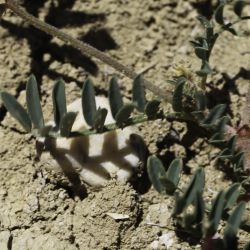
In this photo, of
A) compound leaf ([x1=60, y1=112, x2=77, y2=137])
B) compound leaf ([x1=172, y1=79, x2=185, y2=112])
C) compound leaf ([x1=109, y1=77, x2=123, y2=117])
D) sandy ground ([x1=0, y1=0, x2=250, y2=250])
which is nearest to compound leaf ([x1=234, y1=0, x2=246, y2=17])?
sandy ground ([x1=0, y1=0, x2=250, y2=250])

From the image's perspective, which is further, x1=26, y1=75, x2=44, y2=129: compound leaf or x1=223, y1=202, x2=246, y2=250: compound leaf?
x1=26, y1=75, x2=44, y2=129: compound leaf

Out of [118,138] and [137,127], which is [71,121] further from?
[137,127]

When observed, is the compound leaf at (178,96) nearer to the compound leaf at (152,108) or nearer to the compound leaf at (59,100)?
the compound leaf at (152,108)

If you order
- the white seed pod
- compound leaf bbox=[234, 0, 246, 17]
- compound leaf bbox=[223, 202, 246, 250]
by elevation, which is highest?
compound leaf bbox=[234, 0, 246, 17]

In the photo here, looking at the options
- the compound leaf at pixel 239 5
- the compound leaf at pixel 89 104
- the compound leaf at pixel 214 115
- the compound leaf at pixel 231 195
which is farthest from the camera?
the compound leaf at pixel 239 5

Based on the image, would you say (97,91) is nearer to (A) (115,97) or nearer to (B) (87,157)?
(B) (87,157)

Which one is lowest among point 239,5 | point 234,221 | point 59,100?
point 234,221

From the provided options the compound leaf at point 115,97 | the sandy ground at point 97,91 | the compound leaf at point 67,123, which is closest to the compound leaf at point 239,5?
the sandy ground at point 97,91

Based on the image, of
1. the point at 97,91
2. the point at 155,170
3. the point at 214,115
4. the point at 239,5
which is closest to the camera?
the point at 155,170

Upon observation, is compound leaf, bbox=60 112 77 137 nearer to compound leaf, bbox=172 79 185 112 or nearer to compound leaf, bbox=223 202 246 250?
compound leaf, bbox=172 79 185 112

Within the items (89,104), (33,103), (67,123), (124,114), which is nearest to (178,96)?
(124,114)
